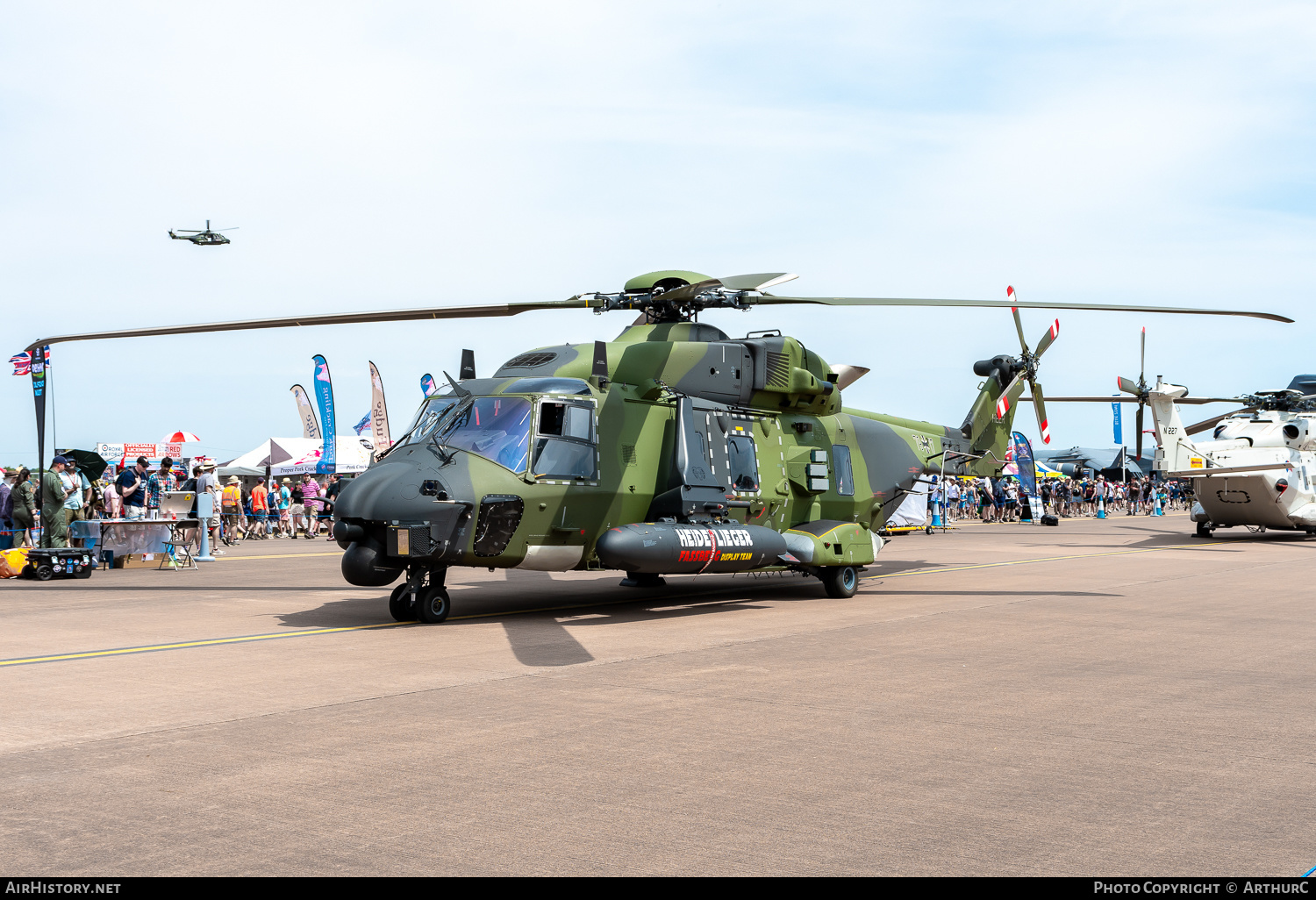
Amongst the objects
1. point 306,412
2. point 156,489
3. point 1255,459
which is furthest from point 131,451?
point 1255,459

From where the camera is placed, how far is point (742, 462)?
14.1m

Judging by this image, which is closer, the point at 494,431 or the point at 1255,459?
the point at 494,431

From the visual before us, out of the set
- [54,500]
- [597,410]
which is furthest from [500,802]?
[54,500]

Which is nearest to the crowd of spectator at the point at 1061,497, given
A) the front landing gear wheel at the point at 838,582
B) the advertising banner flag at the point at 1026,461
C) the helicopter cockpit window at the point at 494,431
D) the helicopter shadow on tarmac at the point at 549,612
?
the advertising banner flag at the point at 1026,461

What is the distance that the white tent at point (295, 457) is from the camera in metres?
41.6

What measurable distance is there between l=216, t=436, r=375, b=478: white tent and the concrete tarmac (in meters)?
28.6

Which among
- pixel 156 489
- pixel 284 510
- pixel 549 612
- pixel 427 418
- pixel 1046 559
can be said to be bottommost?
pixel 284 510

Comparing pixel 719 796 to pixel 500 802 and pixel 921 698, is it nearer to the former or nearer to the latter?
pixel 500 802

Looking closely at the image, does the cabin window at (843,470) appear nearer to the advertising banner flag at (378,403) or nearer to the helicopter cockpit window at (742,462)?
the helicopter cockpit window at (742,462)

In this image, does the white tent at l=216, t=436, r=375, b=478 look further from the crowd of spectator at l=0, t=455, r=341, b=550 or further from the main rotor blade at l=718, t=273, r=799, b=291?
the main rotor blade at l=718, t=273, r=799, b=291

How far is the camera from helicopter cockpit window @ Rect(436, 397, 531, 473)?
464 inches

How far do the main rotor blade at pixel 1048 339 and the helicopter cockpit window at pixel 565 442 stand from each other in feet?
35.2

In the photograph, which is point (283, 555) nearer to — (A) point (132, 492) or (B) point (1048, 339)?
(A) point (132, 492)

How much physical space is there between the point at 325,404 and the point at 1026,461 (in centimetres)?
2528
